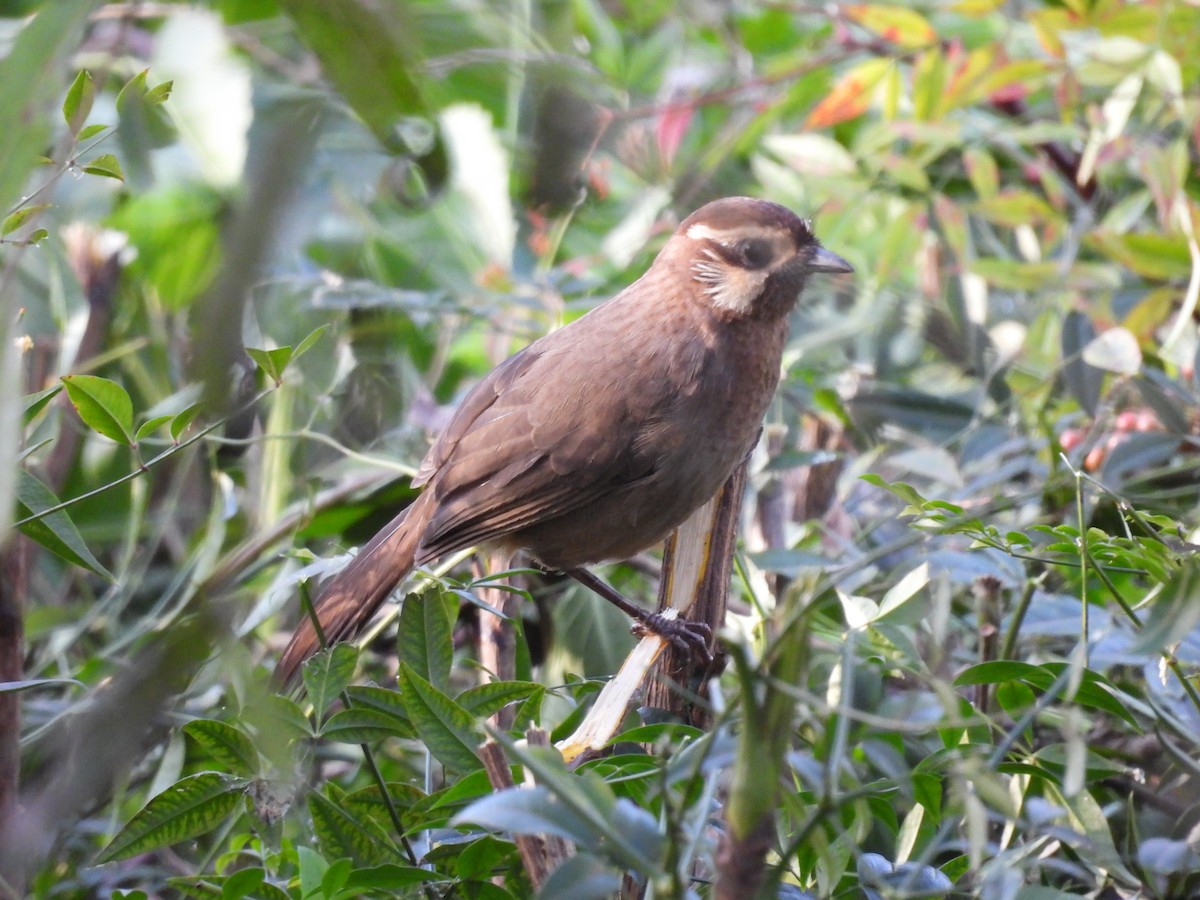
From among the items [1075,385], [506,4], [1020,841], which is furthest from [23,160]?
[1075,385]

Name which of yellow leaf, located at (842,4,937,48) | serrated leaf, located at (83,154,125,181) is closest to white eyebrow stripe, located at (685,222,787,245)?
yellow leaf, located at (842,4,937,48)

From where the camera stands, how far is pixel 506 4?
A: 871 millimetres

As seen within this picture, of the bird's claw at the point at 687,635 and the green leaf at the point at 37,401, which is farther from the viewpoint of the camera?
the bird's claw at the point at 687,635

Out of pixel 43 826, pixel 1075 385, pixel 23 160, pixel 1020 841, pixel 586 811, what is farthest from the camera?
pixel 1075 385

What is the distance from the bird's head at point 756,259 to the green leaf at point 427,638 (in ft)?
3.99

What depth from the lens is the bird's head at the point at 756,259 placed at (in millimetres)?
2521

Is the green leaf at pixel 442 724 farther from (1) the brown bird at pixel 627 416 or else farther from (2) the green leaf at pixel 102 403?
(1) the brown bird at pixel 627 416

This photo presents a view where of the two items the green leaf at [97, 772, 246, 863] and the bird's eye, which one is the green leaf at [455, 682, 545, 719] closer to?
the green leaf at [97, 772, 246, 863]

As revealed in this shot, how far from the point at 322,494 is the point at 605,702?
133 centimetres

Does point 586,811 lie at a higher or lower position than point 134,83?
lower

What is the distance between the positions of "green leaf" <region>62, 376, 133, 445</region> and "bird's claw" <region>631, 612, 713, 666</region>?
0.78 meters

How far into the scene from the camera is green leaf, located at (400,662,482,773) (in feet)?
4.46

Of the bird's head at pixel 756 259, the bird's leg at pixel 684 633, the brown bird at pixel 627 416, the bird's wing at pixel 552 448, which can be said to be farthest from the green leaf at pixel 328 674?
the bird's head at pixel 756 259

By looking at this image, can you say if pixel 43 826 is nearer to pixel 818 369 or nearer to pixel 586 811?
pixel 586 811
